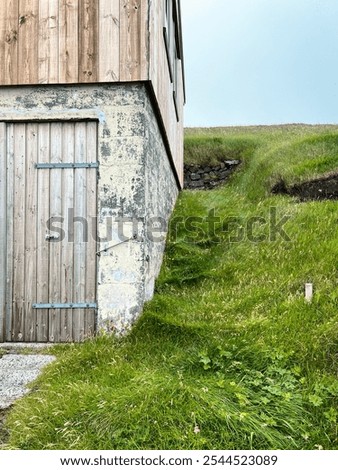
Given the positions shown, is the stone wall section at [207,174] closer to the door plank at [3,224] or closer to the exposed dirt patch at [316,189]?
the exposed dirt patch at [316,189]

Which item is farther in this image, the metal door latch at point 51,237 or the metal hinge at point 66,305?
the metal door latch at point 51,237

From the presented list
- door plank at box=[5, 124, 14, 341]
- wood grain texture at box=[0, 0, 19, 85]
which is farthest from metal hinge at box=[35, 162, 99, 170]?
wood grain texture at box=[0, 0, 19, 85]

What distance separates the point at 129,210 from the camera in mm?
5742

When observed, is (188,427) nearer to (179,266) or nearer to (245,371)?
(245,371)

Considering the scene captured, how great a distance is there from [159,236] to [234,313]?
7.94 ft

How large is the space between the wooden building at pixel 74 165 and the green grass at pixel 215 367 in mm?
675

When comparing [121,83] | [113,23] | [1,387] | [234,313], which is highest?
[113,23]


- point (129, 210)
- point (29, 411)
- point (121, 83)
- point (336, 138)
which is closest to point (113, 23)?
point (121, 83)

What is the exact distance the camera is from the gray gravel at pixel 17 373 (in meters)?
4.19

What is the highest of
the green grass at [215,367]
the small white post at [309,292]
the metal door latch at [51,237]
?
the metal door latch at [51,237]

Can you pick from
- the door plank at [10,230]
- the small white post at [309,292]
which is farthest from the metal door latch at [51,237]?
the small white post at [309,292]

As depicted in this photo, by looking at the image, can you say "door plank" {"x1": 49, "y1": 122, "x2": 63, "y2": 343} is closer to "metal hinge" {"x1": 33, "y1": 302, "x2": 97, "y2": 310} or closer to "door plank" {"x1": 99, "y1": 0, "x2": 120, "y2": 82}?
"metal hinge" {"x1": 33, "y1": 302, "x2": 97, "y2": 310}

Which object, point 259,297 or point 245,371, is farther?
point 259,297

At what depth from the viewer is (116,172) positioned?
19.0ft
